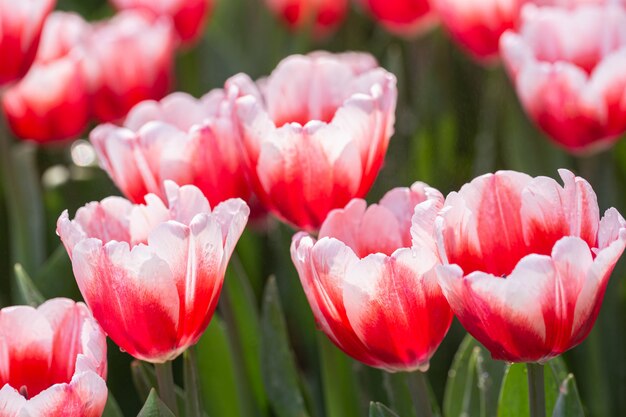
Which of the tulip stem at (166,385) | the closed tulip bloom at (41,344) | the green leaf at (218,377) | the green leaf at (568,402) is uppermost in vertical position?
the closed tulip bloom at (41,344)

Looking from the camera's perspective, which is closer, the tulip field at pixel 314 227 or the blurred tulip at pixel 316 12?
the tulip field at pixel 314 227

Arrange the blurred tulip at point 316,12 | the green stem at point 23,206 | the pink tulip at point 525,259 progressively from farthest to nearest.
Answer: the blurred tulip at point 316,12
the green stem at point 23,206
the pink tulip at point 525,259

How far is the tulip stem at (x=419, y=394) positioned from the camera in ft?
2.43

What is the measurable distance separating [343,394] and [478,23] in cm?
58

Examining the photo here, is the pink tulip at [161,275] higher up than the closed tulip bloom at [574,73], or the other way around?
the pink tulip at [161,275]

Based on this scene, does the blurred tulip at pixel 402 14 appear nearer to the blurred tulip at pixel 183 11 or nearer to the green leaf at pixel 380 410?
the blurred tulip at pixel 183 11

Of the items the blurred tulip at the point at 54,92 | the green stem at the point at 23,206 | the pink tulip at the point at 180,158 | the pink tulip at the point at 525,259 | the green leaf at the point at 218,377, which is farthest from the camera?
the blurred tulip at the point at 54,92

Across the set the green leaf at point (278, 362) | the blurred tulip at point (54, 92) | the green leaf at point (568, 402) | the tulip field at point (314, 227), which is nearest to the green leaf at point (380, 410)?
the tulip field at point (314, 227)

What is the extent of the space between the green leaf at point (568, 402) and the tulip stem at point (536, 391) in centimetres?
5

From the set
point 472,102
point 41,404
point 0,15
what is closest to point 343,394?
point 41,404

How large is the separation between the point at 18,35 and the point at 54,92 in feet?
0.63

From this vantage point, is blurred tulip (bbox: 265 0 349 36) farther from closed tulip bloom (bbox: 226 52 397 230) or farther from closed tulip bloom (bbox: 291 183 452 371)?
closed tulip bloom (bbox: 291 183 452 371)

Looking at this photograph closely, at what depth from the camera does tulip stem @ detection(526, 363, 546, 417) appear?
0.68 m

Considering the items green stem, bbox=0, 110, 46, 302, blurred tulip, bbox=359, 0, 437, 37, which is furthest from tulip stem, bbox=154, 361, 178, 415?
blurred tulip, bbox=359, 0, 437, 37
